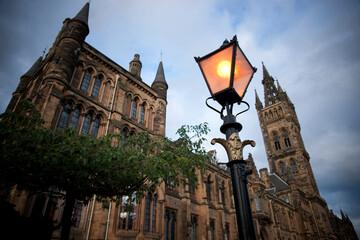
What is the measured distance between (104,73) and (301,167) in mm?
55552

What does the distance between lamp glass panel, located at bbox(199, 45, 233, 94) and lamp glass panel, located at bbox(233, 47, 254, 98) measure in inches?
7.0

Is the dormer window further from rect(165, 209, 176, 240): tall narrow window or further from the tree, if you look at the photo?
the tree

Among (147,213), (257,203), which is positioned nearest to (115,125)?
(147,213)

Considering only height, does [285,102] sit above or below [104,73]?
above

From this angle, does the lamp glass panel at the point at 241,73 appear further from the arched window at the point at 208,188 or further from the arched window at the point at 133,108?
the arched window at the point at 208,188

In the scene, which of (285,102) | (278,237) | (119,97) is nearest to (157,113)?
(119,97)

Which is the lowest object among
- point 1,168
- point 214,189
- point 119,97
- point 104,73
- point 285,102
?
point 1,168

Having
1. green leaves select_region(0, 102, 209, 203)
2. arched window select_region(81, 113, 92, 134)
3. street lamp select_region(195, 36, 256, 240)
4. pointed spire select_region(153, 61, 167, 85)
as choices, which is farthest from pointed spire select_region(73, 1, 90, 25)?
street lamp select_region(195, 36, 256, 240)

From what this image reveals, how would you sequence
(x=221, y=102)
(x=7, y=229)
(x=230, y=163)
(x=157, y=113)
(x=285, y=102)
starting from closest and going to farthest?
(x=230, y=163)
(x=221, y=102)
(x=7, y=229)
(x=157, y=113)
(x=285, y=102)

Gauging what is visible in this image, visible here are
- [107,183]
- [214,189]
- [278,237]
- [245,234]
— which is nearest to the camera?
[245,234]

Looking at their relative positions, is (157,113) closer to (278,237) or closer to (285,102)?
(278,237)

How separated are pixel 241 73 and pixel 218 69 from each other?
0.39m

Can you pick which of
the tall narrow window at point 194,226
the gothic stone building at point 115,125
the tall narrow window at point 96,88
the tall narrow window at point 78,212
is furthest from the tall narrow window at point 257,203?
the tall narrow window at point 96,88

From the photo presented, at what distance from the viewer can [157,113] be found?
2006 cm
